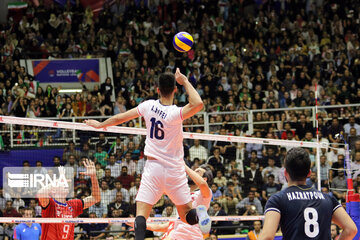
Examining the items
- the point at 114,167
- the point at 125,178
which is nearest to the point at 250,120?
the point at 114,167

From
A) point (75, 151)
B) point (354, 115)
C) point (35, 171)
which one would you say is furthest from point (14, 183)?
point (354, 115)

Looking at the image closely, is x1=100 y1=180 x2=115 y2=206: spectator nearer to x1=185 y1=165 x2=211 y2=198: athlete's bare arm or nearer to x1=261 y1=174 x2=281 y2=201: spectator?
x1=261 y1=174 x2=281 y2=201: spectator

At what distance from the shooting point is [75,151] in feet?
52.3

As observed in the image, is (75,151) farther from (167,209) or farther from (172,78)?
(172,78)

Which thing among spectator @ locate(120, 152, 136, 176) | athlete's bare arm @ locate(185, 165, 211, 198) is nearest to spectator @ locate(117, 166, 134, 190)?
spectator @ locate(120, 152, 136, 176)

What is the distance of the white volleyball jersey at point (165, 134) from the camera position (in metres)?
7.21

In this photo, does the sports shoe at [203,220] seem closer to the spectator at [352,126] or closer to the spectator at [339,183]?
the spectator at [339,183]

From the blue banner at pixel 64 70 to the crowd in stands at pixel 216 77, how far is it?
0.41 metres

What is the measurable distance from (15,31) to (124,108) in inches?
325

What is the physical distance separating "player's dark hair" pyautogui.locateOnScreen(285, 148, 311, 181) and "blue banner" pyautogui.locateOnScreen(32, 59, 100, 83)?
20.7 meters

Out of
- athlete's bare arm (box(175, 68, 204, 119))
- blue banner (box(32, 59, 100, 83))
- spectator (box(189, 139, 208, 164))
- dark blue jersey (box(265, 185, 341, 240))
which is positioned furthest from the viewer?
blue banner (box(32, 59, 100, 83))

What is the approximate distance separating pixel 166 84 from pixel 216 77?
15.4m

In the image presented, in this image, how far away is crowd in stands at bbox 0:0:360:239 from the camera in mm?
16000

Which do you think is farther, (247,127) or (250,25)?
(250,25)
